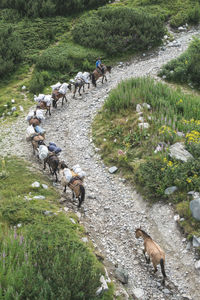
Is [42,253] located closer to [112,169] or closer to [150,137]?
[112,169]

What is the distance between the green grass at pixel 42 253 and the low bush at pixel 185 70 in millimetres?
11635

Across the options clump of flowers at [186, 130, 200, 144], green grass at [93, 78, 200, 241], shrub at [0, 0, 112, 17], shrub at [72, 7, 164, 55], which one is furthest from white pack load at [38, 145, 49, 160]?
shrub at [0, 0, 112, 17]

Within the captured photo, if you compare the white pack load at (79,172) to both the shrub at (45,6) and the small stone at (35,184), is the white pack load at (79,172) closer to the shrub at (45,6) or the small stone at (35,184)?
the small stone at (35,184)

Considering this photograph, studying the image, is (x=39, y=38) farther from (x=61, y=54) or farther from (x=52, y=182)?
(x=52, y=182)

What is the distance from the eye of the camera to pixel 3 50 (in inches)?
784

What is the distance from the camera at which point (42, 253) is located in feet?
19.0

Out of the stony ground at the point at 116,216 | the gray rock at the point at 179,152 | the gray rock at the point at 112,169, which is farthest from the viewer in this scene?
the gray rock at the point at 112,169

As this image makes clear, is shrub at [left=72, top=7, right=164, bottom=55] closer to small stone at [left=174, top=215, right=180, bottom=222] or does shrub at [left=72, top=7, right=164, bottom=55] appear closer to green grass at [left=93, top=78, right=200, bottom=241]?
green grass at [left=93, top=78, right=200, bottom=241]

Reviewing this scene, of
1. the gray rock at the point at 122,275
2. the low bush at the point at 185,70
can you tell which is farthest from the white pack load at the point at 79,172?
the low bush at the point at 185,70

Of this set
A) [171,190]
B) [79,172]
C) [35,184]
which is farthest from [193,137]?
[35,184]

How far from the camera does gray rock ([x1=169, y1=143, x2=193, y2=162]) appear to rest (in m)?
9.45

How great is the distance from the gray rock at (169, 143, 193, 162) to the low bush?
8838 mm

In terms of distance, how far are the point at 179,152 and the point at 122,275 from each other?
14.3ft

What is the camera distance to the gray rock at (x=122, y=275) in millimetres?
7016
